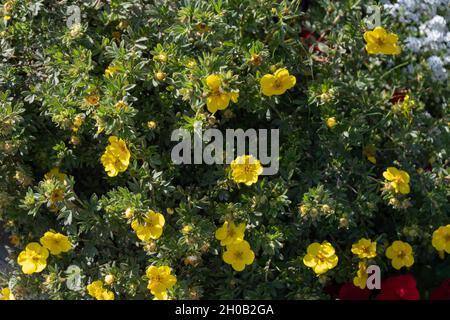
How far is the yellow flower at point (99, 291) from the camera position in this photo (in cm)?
240

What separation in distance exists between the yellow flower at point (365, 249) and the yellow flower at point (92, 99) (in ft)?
3.49

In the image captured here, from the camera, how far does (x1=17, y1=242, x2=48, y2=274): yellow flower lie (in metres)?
2.47

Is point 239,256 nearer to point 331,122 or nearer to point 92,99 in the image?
point 331,122

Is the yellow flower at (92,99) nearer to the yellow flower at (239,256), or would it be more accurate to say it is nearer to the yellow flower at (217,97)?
the yellow flower at (217,97)

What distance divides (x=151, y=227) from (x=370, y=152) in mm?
Answer: 942

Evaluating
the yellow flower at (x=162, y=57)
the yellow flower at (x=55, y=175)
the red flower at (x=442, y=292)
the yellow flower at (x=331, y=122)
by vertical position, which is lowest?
the red flower at (x=442, y=292)

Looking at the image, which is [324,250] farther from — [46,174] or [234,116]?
[46,174]

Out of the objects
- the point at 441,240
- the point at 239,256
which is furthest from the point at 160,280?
the point at 441,240

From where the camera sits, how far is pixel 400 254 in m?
2.62

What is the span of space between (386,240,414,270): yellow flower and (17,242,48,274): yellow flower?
A: 1270 mm

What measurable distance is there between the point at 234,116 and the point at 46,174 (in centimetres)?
73

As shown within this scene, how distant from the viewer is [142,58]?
252cm

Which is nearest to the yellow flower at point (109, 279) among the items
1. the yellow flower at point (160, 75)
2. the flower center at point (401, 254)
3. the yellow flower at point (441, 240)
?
the yellow flower at point (160, 75)

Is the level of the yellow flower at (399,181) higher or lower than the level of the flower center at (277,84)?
lower
